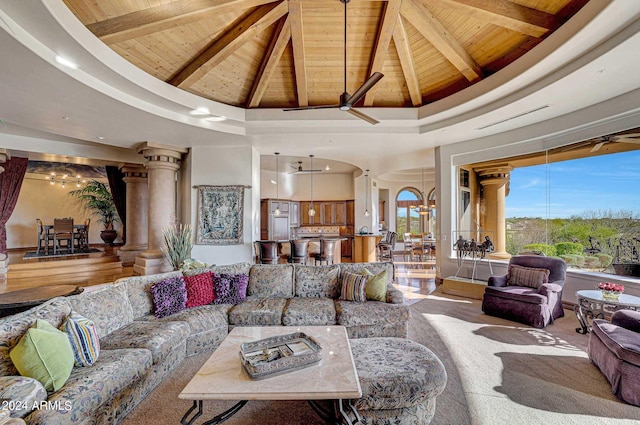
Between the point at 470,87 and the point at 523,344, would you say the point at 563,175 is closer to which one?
the point at 470,87

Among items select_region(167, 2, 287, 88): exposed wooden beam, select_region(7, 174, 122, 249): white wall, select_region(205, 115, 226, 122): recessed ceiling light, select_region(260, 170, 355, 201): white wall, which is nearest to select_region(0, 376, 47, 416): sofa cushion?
select_region(167, 2, 287, 88): exposed wooden beam

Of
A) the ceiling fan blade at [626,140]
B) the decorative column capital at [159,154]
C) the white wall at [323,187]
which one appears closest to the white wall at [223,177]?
the decorative column capital at [159,154]

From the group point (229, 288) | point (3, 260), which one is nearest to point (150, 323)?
point (229, 288)

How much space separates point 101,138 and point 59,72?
9.61 ft

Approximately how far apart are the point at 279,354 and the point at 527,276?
4216mm

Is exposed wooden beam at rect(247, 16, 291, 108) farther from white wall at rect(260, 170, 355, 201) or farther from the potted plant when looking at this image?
the potted plant

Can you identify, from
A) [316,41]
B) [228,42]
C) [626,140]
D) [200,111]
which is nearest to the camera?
[228,42]

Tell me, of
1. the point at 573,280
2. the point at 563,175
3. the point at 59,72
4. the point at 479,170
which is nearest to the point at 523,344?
the point at 573,280

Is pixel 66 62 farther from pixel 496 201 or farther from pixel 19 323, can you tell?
pixel 496 201

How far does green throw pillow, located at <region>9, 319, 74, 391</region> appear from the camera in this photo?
1.77 m

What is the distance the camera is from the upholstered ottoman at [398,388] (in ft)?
6.21

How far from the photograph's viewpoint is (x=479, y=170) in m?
6.62

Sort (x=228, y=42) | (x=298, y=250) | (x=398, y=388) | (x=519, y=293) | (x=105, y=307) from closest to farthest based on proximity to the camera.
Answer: (x=398, y=388) → (x=105, y=307) → (x=228, y=42) → (x=519, y=293) → (x=298, y=250)

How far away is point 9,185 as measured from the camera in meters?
6.48
